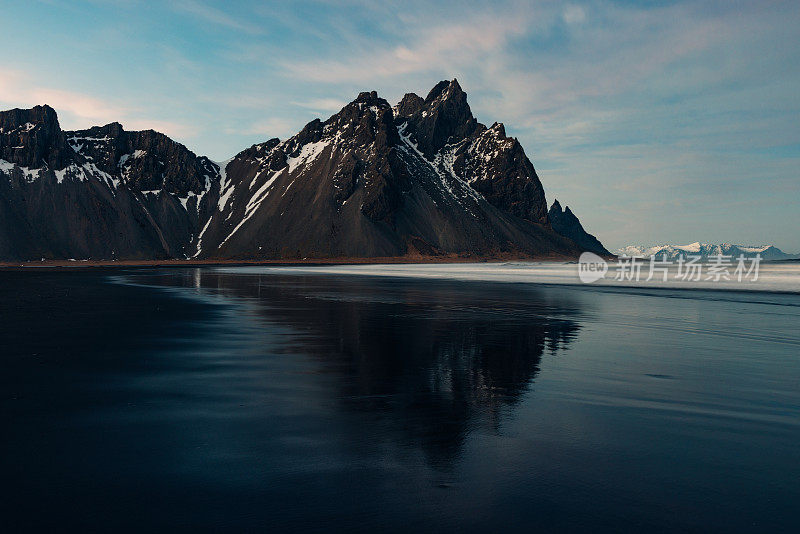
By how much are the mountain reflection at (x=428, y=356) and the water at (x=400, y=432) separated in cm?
8

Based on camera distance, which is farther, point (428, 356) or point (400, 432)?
point (428, 356)

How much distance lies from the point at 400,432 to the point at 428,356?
7.85 metres

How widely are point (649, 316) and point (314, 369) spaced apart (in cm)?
2023

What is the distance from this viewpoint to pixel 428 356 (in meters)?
17.0

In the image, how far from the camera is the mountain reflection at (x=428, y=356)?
9969mm

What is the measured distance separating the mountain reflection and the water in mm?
84

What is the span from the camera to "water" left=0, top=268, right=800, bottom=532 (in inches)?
245

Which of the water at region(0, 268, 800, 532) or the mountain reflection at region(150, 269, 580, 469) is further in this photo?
the mountain reflection at region(150, 269, 580, 469)

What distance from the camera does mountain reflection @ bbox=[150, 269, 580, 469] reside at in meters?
9.97

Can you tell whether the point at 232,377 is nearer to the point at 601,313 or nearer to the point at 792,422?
the point at 792,422

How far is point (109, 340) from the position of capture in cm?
2038

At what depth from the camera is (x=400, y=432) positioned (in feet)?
30.0

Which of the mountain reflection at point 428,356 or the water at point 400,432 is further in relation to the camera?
the mountain reflection at point 428,356

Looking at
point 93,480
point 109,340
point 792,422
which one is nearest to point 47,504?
point 93,480
